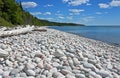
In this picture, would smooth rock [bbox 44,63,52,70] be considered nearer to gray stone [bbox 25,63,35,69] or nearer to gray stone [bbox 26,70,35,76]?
gray stone [bbox 25,63,35,69]

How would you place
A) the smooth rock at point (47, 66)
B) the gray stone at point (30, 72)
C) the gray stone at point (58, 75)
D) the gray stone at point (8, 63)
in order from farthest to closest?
the gray stone at point (8, 63)
the smooth rock at point (47, 66)
the gray stone at point (30, 72)
the gray stone at point (58, 75)

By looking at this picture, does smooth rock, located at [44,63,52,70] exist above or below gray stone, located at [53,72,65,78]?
above

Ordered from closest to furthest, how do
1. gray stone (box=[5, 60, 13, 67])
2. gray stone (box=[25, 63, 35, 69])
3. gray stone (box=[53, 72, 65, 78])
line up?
gray stone (box=[53, 72, 65, 78]), gray stone (box=[25, 63, 35, 69]), gray stone (box=[5, 60, 13, 67])

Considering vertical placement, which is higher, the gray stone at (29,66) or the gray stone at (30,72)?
the gray stone at (29,66)

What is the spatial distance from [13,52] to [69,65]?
1976mm

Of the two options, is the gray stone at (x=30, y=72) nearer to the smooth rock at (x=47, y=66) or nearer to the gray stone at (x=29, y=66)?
the gray stone at (x=29, y=66)

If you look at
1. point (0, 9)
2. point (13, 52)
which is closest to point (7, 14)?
point (0, 9)

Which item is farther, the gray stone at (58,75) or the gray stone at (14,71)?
the gray stone at (14,71)

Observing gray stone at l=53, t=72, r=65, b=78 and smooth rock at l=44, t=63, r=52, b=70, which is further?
smooth rock at l=44, t=63, r=52, b=70

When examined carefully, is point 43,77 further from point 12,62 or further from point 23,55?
point 23,55

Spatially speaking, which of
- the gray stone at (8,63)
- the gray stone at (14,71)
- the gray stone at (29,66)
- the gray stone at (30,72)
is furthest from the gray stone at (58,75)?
the gray stone at (8,63)

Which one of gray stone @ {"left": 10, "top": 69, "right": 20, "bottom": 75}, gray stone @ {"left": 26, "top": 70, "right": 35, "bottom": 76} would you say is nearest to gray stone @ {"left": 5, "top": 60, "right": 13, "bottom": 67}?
gray stone @ {"left": 10, "top": 69, "right": 20, "bottom": 75}

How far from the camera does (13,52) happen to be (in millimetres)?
8078

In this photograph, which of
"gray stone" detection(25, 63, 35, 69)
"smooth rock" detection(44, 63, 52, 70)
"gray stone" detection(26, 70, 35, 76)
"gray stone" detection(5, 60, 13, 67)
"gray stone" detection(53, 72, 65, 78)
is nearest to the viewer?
"gray stone" detection(53, 72, 65, 78)
